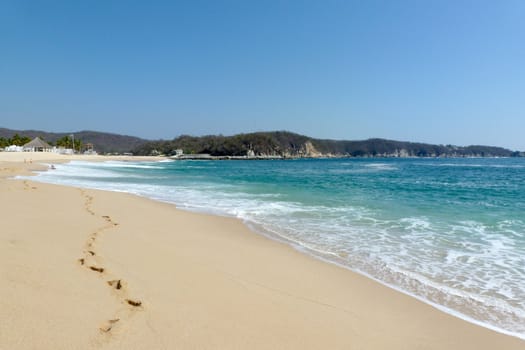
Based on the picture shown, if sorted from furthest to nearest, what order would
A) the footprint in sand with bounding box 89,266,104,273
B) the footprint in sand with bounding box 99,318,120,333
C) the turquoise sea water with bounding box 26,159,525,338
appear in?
1. the turquoise sea water with bounding box 26,159,525,338
2. the footprint in sand with bounding box 89,266,104,273
3. the footprint in sand with bounding box 99,318,120,333

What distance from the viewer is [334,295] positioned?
4137 mm

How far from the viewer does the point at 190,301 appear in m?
3.33

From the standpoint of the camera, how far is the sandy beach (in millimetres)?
2526

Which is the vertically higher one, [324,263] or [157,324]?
[157,324]

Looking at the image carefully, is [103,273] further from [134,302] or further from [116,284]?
[134,302]

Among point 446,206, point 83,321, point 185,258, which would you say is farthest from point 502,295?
point 446,206

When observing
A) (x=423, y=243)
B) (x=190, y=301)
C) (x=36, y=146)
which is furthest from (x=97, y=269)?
(x=36, y=146)

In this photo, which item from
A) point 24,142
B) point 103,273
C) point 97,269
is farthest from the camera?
point 24,142

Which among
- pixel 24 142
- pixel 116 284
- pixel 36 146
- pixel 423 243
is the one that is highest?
pixel 24 142

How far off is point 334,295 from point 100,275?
106 inches

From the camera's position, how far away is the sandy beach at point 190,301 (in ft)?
8.29

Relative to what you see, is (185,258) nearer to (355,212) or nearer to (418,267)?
(418,267)

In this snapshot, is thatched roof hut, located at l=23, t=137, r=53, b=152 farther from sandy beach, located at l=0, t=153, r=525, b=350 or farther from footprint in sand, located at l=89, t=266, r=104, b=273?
footprint in sand, located at l=89, t=266, r=104, b=273

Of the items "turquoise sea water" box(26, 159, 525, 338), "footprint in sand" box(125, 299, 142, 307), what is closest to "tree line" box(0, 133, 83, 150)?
"turquoise sea water" box(26, 159, 525, 338)
